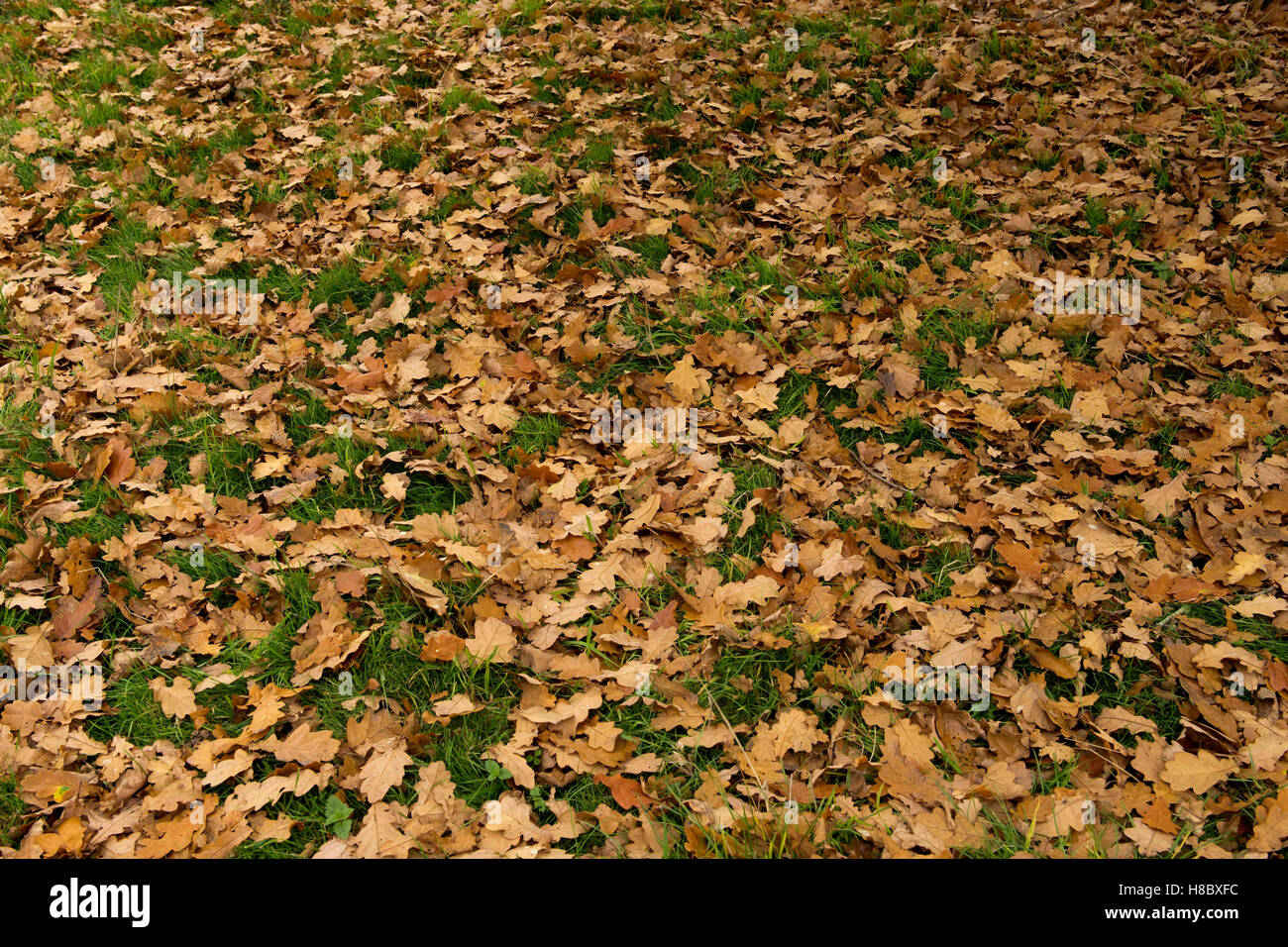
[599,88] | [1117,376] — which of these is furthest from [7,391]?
[1117,376]

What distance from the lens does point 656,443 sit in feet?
12.0

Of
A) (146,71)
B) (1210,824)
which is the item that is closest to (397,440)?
(1210,824)

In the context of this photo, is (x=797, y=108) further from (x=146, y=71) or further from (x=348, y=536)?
(x=146, y=71)

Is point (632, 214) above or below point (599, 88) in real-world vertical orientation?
below

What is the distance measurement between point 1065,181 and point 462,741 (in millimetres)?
4592

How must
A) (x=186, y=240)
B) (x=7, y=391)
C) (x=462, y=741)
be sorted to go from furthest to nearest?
1. (x=186, y=240)
2. (x=7, y=391)
3. (x=462, y=741)

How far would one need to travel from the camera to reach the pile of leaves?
259cm

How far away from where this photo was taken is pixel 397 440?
3646 mm

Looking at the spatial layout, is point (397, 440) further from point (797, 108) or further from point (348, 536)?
point (797, 108)

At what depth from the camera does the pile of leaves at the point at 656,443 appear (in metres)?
2.59

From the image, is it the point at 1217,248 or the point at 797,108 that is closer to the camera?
the point at 1217,248
